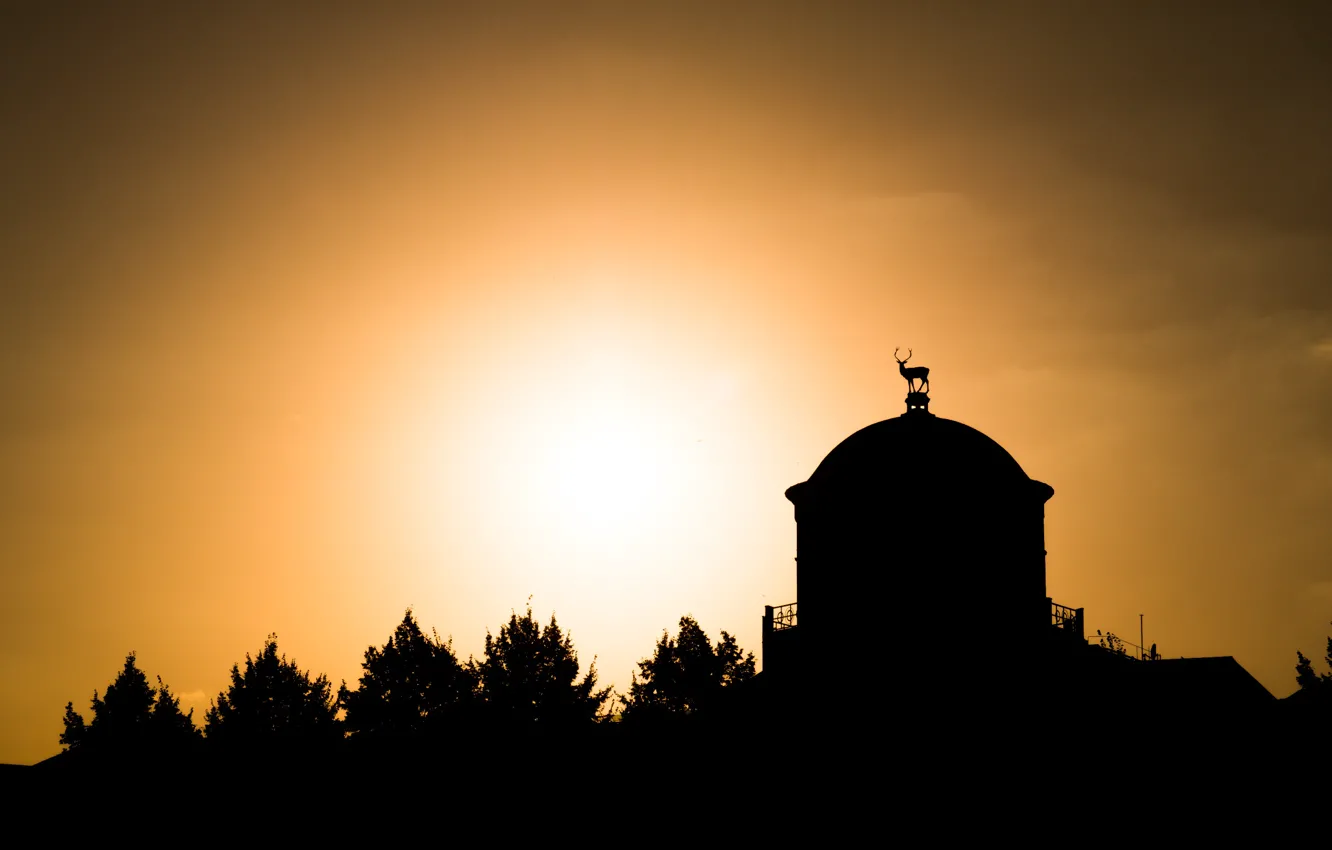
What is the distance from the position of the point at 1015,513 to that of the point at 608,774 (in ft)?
44.0

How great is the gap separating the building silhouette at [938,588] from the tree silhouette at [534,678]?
23052 millimetres

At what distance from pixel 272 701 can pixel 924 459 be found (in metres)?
40.5

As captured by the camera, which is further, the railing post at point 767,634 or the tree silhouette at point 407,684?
the tree silhouette at point 407,684

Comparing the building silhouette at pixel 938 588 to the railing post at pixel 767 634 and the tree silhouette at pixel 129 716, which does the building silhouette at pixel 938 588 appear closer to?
the railing post at pixel 767 634

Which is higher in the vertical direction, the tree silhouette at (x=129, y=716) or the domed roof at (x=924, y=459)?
the domed roof at (x=924, y=459)

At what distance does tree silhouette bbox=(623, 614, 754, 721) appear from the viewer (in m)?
60.4

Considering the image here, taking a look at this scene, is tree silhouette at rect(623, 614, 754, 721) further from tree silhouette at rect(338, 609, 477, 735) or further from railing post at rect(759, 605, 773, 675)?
railing post at rect(759, 605, 773, 675)

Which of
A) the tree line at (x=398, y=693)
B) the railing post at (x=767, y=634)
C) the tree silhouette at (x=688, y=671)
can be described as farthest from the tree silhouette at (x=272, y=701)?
the railing post at (x=767, y=634)

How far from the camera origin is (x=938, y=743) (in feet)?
93.6

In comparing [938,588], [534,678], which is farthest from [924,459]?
[534,678]

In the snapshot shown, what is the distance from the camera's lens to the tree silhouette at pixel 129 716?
5725cm

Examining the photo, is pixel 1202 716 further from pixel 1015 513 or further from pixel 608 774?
pixel 608 774

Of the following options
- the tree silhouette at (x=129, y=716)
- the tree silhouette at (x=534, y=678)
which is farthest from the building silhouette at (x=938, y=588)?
the tree silhouette at (x=129, y=716)

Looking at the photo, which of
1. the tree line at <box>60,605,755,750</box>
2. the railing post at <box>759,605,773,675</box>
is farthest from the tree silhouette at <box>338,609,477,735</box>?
the railing post at <box>759,605,773,675</box>
